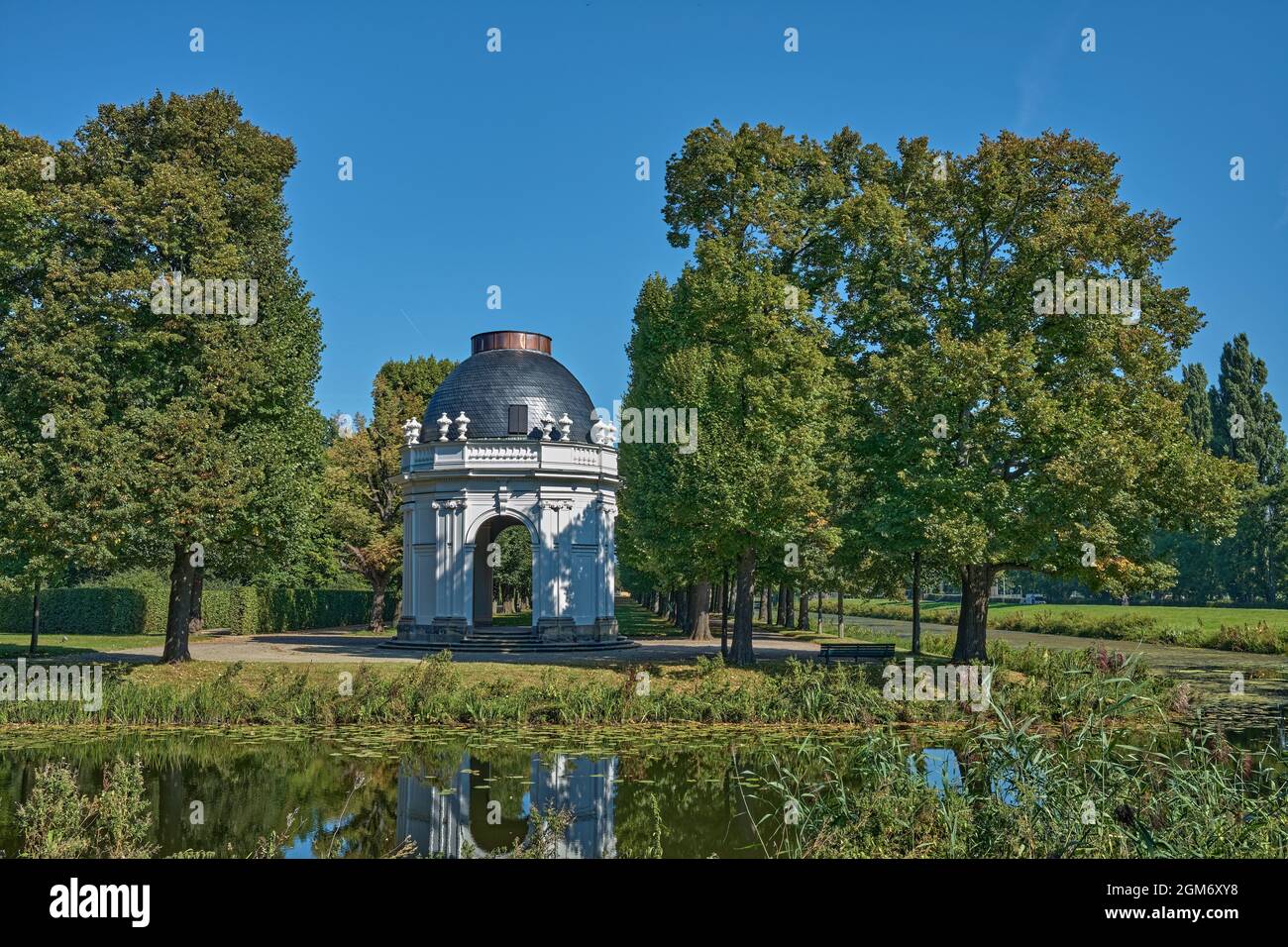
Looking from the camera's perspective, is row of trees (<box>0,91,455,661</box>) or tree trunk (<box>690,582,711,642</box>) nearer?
row of trees (<box>0,91,455,661</box>)

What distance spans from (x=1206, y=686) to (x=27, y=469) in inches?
1244

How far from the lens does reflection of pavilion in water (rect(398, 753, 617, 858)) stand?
13.4 m

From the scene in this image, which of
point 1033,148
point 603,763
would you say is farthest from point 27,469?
point 1033,148

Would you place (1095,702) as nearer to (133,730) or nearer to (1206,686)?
(1206,686)

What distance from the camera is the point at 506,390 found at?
4122 centimetres

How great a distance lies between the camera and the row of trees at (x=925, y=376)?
25.6m

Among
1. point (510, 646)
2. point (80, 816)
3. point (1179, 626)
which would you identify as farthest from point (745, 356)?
point (1179, 626)

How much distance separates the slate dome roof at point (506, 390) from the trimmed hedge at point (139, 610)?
47.8 ft

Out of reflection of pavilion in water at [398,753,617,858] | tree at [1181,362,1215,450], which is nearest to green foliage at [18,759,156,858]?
reflection of pavilion in water at [398,753,617,858]

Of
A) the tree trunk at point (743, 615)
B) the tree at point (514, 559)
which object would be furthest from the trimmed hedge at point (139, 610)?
the tree trunk at point (743, 615)

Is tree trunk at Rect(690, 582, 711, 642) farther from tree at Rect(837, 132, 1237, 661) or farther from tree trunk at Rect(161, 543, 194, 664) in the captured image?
tree trunk at Rect(161, 543, 194, 664)

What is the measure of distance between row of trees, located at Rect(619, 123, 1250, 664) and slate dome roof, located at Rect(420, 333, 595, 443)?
37.4 ft

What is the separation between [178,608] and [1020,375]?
23.7 metres
